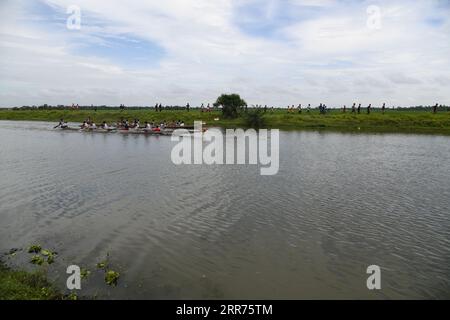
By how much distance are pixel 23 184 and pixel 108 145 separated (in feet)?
73.2

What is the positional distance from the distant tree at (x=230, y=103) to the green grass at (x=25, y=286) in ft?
247

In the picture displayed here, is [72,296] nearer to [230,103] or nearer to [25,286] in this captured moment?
[25,286]

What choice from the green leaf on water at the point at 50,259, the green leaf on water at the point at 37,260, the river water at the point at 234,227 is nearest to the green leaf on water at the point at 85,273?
the river water at the point at 234,227

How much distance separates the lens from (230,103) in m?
84.6

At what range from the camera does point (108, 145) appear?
44812mm

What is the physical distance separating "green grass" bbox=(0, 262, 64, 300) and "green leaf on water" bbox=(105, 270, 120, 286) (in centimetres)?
144

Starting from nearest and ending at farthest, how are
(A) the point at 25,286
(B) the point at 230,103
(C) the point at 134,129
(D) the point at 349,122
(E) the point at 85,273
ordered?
(A) the point at 25,286 → (E) the point at 85,273 → (C) the point at 134,129 → (D) the point at 349,122 → (B) the point at 230,103

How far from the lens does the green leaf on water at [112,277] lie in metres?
11.4

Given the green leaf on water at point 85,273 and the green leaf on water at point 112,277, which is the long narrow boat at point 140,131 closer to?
the green leaf on water at point 85,273

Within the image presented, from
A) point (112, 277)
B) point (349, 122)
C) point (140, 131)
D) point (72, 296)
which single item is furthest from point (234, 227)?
point (349, 122)

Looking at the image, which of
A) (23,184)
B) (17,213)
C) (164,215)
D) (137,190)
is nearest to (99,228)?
(164,215)

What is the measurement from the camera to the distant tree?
8462cm

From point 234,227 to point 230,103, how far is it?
7009 centimetres
